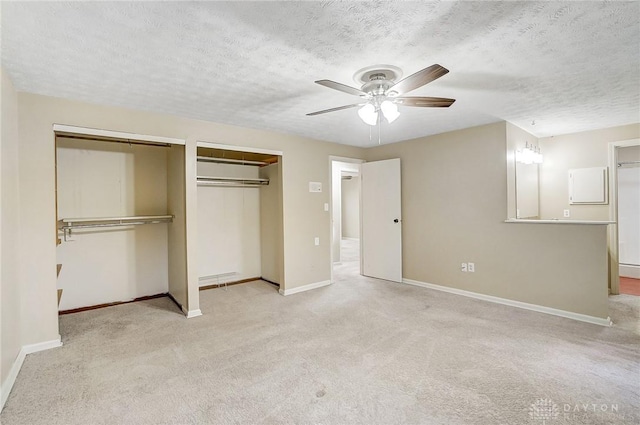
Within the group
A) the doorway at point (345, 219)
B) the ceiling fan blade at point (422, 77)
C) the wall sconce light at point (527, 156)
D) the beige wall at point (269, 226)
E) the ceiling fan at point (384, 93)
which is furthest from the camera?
the doorway at point (345, 219)

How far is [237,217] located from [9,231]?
2880mm

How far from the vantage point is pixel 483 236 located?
4031 millimetres

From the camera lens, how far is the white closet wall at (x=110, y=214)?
3.65 m

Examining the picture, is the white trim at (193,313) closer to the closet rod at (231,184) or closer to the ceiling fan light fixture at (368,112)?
the closet rod at (231,184)

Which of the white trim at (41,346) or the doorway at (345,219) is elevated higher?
the doorway at (345,219)

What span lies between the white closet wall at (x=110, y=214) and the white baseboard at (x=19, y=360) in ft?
3.65

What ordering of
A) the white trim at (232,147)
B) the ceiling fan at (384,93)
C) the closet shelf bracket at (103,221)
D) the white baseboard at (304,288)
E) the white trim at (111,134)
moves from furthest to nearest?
the white baseboard at (304,288), the white trim at (232,147), the closet shelf bracket at (103,221), the white trim at (111,134), the ceiling fan at (384,93)

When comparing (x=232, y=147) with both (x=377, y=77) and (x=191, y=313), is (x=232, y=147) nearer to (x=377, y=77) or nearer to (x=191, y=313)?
→ (x=191, y=313)

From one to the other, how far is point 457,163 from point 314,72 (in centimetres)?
279

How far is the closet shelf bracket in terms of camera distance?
11.4 feet

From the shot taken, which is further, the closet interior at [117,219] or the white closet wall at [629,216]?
the white closet wall at [629,216]

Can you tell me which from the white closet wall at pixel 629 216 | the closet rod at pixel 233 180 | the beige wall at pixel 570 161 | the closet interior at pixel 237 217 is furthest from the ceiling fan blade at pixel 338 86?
the white closet wall at pixel 629 216

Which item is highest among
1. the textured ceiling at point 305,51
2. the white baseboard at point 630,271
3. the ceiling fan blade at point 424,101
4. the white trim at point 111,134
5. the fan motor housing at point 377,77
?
the textured ceiling at point 305,51

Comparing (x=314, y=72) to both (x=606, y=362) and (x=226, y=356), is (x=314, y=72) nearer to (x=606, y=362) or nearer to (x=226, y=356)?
(x=226, y=356)
